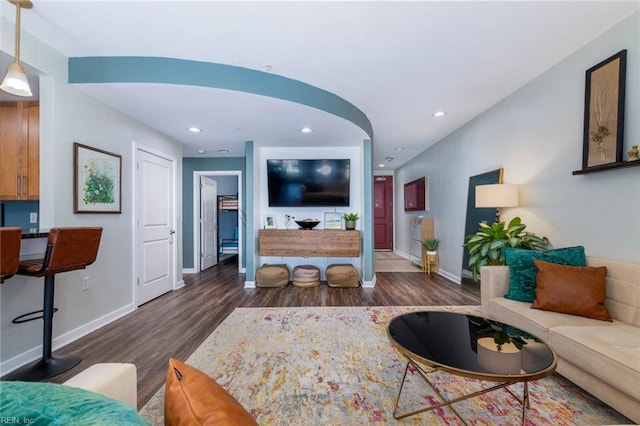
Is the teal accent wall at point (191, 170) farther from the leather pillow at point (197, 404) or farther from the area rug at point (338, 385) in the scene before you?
the leather pillow at point (197, 404)

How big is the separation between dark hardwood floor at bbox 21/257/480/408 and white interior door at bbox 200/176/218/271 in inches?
19.6

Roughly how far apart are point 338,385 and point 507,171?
10.2ft

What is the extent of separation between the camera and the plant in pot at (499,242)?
267 cm

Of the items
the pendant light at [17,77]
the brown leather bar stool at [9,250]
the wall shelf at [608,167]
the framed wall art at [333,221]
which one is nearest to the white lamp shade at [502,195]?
the wall shelf at [608,167]

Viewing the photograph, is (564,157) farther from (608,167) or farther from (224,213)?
(224,213)

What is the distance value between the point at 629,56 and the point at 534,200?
4.45 ft

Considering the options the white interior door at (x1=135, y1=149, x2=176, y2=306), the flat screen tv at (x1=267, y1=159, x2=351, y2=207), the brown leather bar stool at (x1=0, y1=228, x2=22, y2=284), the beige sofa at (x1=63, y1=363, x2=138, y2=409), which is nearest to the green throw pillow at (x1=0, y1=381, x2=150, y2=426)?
the beige sofa at (x1=63, y1=363, x2=138, y2=409)

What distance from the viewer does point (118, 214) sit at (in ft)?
10.2

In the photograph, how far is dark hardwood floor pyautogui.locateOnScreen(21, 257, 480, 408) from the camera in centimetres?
221

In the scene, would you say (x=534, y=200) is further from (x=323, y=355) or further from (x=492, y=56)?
(x=323, y=355)

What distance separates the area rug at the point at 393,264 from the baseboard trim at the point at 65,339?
4.31 meters

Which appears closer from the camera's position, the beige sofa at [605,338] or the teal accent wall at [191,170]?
the beige sofa at [605,338]

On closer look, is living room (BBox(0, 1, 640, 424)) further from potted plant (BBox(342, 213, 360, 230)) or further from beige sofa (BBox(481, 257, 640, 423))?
potted plant (BBox(342, 213, 360, 230))

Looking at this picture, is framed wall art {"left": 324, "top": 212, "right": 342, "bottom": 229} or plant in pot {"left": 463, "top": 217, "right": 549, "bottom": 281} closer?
plant in pot {"left": 463, "top": 217, "right": 549, "bottom": 281}
